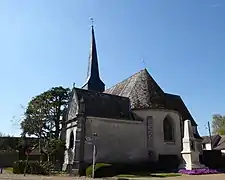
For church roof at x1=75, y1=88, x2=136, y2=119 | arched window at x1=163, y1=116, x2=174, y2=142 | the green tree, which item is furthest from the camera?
the green tree

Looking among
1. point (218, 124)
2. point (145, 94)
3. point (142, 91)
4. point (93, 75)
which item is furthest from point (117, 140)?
point (218, 124)

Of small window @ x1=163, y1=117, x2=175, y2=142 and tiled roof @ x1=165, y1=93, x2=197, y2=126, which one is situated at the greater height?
tiled roof @ x1=165, y1=93, x2=197, y2=126

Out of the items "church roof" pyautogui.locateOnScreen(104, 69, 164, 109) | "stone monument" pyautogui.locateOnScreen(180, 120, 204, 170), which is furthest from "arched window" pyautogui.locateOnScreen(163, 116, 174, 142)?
"stone monument" pyautogui.locateOnScreen(180, 120, 204, 170)

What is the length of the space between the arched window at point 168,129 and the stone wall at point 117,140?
8.65 feet

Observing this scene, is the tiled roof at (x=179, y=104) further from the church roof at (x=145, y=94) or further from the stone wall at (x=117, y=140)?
the stone wall at (x=117, y=140)

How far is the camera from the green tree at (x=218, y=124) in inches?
2511

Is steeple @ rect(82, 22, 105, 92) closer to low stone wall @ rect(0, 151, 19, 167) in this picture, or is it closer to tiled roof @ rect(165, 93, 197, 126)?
tiled roof @ rect(165, 93, 197, 126)

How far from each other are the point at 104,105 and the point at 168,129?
Answer: 819 cm

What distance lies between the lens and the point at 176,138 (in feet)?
105

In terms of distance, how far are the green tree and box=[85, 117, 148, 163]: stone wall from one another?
39.8 metres

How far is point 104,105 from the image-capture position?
30.4 metres

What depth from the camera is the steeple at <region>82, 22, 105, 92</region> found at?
45562mm

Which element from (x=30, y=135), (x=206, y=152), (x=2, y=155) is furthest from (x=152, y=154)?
(x=2, y=155)

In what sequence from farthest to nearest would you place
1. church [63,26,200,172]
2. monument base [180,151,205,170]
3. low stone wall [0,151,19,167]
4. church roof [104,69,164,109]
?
low stone wall [0,151,19,167], church roof [104,69,164,109], church [63,26,200,172], monument base [180,151,205,170]
